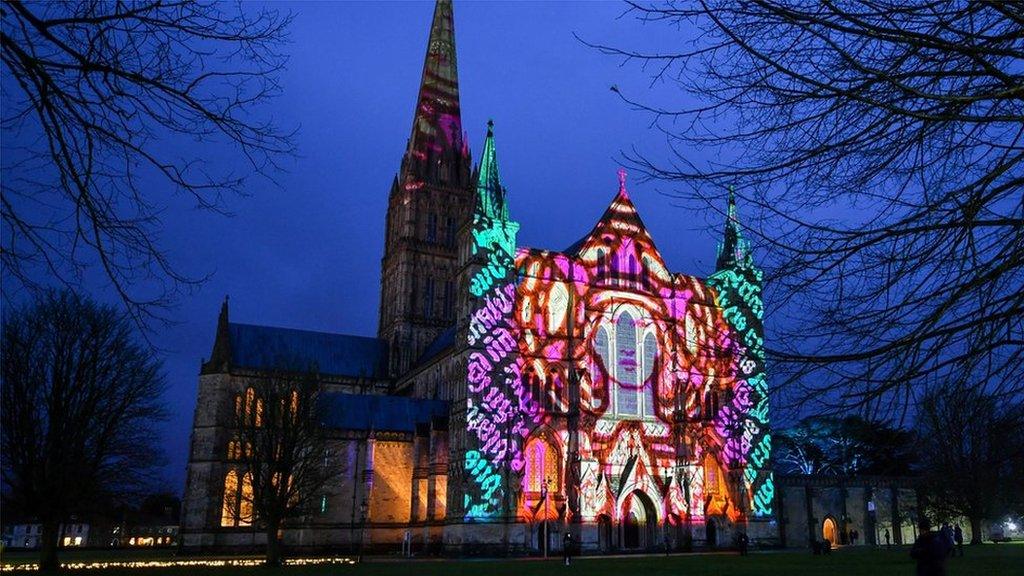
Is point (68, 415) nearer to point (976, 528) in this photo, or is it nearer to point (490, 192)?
point (490, 192)

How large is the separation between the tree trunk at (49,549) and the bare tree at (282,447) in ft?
26.9

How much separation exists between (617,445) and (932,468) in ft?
79.5

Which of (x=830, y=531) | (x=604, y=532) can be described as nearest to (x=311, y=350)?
(x=604, y=532)

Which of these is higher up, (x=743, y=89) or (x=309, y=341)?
(x=309, y=341)

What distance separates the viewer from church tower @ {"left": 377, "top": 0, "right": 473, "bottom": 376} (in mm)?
66500

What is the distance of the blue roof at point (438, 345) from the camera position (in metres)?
55.6

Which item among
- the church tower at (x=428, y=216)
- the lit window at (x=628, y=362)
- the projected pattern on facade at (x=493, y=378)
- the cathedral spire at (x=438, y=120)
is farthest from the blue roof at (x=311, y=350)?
the lit window at (x=628, y=362)

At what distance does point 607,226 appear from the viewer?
47.2m

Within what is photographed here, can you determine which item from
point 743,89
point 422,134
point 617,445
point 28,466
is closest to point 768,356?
point 743,89

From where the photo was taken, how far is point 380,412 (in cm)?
5122

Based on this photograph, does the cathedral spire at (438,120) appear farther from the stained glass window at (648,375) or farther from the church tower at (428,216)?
the stained glass window at (648,375)

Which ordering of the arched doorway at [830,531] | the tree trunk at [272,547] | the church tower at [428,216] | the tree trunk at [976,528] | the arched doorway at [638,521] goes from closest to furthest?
1. the tree trunk at [272,547]
2. the arched doorway at [638,521]
3. the tree trunk at [976,528]
4. the arched doorway at [830,531]
5. the church tower at [428,216]

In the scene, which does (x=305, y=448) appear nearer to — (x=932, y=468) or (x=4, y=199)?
(x=4, y=199)

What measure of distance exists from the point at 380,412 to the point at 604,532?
17544mm
